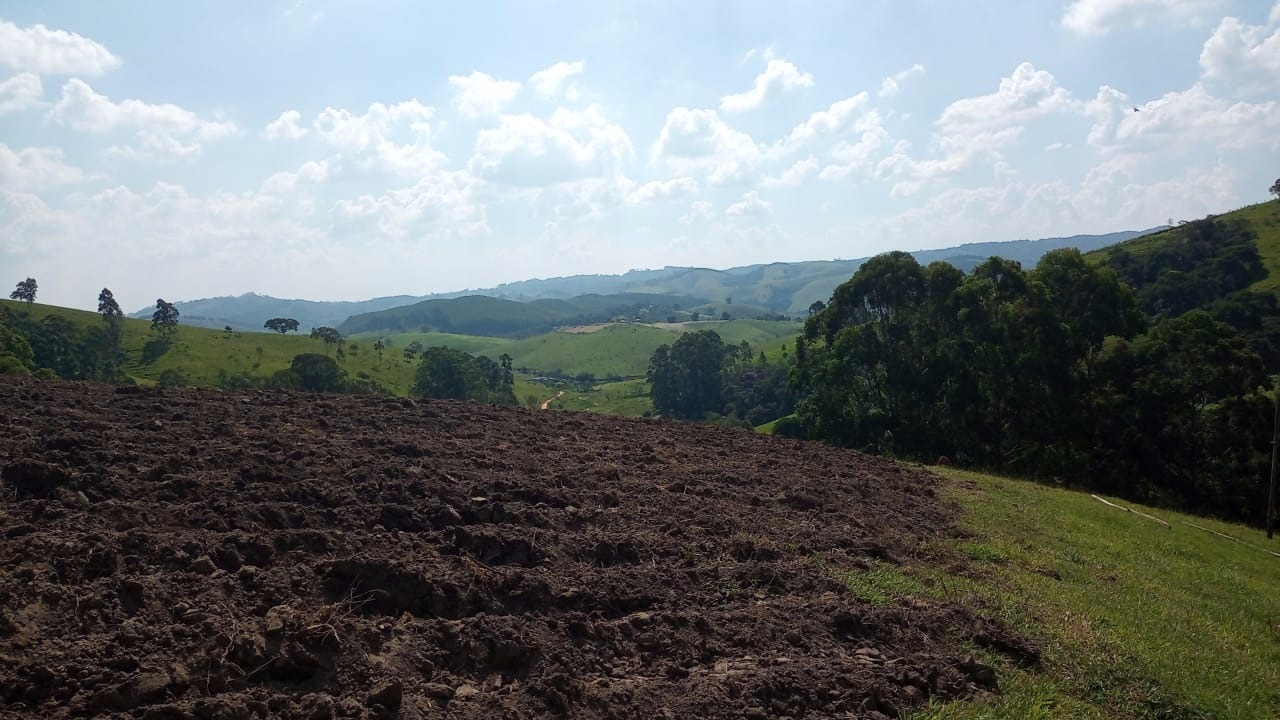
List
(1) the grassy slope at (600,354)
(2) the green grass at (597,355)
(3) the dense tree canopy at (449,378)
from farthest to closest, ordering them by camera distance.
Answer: (2) the green grass at (597,355) → (1) the grassy slope at (600,354) → (3) the dense tree canopy at (449,378)

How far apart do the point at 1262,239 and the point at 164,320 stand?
13147 cm

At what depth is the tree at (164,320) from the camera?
326 ft

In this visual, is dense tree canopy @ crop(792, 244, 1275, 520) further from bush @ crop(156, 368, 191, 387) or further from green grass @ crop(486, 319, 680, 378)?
green grass @ crop(486, 319, 680, 378)

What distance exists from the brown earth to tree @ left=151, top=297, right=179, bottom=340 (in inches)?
3917

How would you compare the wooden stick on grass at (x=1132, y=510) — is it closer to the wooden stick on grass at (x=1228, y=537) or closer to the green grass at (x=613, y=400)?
the wooden stick on grass at (x=1228, y=537)

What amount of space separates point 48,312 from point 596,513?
114m

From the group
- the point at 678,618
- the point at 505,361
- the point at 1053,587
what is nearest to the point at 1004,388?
the point at 1053,587

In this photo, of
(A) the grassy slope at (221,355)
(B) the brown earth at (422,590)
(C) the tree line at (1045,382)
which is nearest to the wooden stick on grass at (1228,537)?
(C) the tree line at (1045,382)

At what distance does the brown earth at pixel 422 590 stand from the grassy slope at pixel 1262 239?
3055 inches

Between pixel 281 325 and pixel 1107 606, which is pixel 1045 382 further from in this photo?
pixel 281 325

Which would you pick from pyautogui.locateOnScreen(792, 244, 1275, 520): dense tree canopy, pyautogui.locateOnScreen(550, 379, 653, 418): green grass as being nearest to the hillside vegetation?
pyautogui.locateOnScreen(792, 244, 1275, 520): dense tree canopy

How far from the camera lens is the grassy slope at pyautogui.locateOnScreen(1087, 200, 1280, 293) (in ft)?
233

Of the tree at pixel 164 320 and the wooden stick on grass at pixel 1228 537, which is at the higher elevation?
the tree at pixel 164 320

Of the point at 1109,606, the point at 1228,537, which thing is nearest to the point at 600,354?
the point at 1228,537
